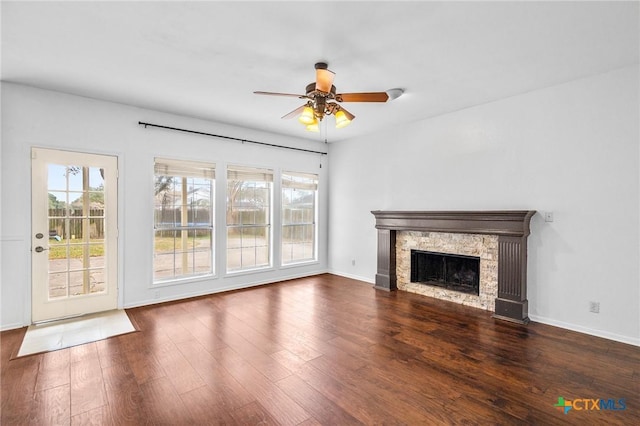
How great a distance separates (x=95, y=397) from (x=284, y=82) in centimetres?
344

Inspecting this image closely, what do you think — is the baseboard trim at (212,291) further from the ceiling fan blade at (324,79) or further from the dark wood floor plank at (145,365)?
the ceiling fan blade at (324,79)

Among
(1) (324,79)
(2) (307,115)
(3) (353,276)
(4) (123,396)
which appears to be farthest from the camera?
(3) (353,276)

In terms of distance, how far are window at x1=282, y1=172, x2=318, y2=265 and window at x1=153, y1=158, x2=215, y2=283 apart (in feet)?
5.07

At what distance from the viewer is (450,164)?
15.5ft

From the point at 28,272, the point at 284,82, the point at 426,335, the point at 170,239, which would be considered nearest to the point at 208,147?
the point at 170,239

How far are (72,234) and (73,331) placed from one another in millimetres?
1244

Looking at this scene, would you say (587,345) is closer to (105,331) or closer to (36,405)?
(36,405)

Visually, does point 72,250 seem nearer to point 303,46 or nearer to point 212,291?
point 212,291

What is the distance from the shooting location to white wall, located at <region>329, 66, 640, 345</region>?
3.24 m

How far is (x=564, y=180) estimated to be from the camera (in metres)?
3.64

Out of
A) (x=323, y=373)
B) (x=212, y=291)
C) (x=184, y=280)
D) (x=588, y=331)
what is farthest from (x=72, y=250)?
(x=588, y=331)

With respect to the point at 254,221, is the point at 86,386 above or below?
below

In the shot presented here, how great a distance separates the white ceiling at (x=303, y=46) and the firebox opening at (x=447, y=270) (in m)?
2.43

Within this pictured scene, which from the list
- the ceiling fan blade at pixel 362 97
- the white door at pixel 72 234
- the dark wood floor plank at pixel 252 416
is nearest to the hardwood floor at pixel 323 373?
the dark wood floor plank at pixel 252 416
